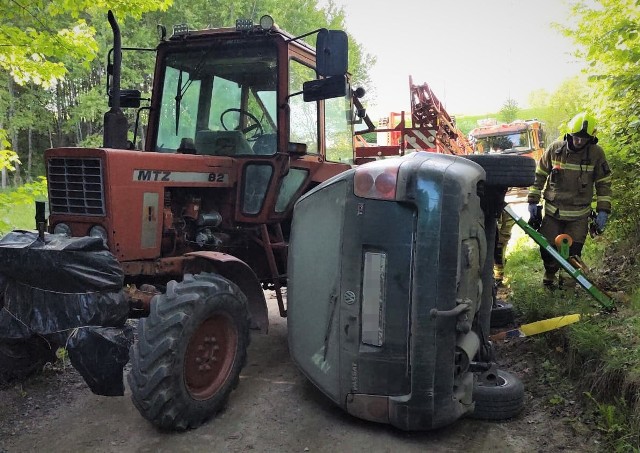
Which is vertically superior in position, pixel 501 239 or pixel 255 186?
pixel 255 186

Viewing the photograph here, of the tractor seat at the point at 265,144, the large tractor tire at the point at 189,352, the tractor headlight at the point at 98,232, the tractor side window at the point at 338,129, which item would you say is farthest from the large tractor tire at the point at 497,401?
the tractor side window at the point at 338,129

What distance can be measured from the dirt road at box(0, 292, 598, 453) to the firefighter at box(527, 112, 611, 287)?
69.6 inches

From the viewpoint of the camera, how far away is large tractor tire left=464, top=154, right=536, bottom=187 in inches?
127

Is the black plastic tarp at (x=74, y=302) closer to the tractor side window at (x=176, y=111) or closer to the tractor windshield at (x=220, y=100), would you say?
the tractor windshield at (x=220, y=100)

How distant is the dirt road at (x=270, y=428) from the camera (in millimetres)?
2711

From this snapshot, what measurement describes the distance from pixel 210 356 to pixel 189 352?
0.58ft

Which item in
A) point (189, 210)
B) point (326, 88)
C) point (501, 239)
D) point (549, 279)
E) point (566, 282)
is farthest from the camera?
point (501, 239)

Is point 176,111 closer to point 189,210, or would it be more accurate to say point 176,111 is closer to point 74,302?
point 189,210

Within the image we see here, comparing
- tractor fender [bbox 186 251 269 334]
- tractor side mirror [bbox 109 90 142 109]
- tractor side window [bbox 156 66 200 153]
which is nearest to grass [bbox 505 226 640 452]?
tractor fender [bbox 186 251 269 334]

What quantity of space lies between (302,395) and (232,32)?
2.88 m

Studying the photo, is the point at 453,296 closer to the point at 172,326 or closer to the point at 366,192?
the point at 366,192

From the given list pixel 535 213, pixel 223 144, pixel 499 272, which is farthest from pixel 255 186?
pixel 499 272

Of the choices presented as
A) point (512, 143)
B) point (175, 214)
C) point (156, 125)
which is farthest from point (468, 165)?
point (512, 143)

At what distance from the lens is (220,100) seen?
4.24 meters
